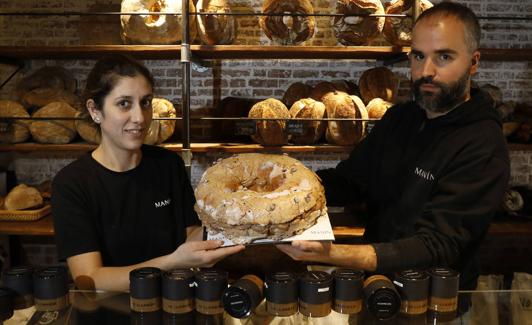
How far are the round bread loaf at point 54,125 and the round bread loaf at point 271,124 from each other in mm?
1072

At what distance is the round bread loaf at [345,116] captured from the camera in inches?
105

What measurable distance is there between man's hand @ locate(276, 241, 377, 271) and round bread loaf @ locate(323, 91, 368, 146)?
141 cm

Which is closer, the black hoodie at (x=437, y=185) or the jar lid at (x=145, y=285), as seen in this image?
the jar lid at (x=145, y=285)

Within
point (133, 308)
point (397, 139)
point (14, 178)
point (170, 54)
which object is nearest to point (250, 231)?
point (133, 308)

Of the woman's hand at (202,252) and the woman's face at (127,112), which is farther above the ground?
the woman's face at (127,112)

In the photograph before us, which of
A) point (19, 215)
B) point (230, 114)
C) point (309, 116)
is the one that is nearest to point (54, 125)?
point (19, 215)

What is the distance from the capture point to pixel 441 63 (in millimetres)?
1531

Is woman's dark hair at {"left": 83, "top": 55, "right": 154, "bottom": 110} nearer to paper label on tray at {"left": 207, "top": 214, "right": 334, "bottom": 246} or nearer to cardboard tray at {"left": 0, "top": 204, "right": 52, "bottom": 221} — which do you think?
paper label on tray at {"left": 207, "top": 214, "right": 334, "bottom": 246}

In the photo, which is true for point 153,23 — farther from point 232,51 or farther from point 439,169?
point 439,169

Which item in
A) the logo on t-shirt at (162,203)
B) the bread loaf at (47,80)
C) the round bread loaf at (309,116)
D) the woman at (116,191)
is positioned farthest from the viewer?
the bread loaf at (47,80)

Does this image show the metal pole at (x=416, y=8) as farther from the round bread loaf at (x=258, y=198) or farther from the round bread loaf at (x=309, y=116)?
the round bread loaf at (x=258, y=198)

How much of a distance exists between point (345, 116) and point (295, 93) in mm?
429

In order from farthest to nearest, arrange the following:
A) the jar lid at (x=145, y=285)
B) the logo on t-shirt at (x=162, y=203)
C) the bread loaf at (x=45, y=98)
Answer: the bread loaf at (x=45, y=98), the logo on t-shirt at (x=162, y=203), the jar lid at (x=145, y=285)

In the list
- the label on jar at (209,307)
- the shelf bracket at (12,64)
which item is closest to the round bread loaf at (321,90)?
the shelf bracket at (12,64)
